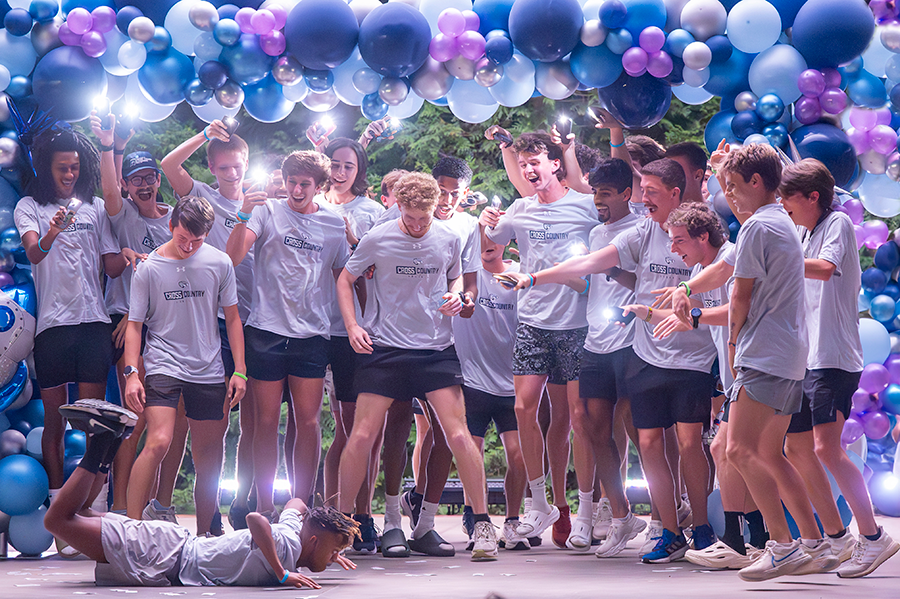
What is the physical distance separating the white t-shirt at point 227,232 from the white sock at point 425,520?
1544mm

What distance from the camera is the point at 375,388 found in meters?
5.10

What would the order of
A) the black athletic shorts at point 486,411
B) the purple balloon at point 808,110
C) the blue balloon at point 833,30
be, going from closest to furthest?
the blue balloon at point 833,30 < the purple balloon at point 808,110 < the black athletic shorts at point 486,411

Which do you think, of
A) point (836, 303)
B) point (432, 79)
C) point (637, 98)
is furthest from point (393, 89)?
point (836, 303)

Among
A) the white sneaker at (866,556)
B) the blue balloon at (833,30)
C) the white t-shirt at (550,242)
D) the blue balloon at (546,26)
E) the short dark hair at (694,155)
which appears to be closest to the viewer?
the white sneaker at (866,556)

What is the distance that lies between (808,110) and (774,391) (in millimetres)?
A: 1776

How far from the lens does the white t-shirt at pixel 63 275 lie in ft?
17.4

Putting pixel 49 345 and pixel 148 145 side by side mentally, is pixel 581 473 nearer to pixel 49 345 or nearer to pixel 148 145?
pixel 49 345

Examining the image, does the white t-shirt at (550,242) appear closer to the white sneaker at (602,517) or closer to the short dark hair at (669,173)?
the short dark hair at (669,173)

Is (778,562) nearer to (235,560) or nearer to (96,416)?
(235,560)

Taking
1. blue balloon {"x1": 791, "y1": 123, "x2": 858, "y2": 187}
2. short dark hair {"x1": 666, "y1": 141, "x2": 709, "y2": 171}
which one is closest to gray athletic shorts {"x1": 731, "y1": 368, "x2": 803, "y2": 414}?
blue balloon {"x1": 791, "y1": 123, "x2": 858, "y2": 187}

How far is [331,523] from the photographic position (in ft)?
13.7

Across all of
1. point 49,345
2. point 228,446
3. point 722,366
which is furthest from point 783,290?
point 228,446

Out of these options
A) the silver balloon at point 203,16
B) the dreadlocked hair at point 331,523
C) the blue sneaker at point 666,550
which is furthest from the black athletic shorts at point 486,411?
the silver balloon at point 203,16

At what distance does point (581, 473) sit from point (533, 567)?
0.95m
